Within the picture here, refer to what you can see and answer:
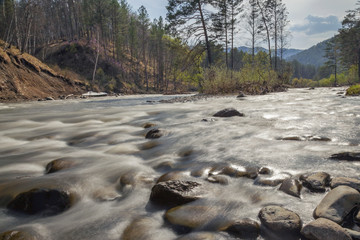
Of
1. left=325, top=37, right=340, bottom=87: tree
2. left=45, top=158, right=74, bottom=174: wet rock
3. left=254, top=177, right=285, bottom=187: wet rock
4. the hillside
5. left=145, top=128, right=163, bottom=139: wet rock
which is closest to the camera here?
left=254, top=177, right=285, bottom=187: wet rock

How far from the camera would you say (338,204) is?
1368 mm

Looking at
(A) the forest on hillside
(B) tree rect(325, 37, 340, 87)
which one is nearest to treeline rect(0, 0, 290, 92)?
(A) the forest on hillside

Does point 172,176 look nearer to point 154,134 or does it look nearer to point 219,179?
point 219,179

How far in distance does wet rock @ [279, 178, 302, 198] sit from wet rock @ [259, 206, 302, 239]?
0.30 metres

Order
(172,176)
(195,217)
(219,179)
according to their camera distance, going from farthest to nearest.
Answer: (172,176), (219,179), (195,217)

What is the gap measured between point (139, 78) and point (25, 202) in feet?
159

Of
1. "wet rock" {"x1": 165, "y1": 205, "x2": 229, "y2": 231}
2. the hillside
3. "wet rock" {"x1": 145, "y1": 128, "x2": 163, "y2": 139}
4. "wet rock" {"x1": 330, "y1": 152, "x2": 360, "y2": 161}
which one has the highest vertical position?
the hillside

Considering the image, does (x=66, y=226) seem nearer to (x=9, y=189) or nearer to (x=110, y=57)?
(x=9, y=189)

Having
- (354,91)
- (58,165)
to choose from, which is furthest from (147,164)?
(354,91)

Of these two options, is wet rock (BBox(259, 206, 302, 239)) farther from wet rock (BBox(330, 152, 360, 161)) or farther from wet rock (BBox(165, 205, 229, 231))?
wet rock (BBox(330, 152, 360, 161))

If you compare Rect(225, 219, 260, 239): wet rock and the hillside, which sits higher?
the hillside

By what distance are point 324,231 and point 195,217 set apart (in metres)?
0.73

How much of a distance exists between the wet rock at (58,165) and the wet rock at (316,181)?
7.79 ft

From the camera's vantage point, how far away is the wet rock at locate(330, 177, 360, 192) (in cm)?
161
